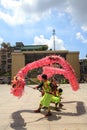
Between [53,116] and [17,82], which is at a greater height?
[17,82]

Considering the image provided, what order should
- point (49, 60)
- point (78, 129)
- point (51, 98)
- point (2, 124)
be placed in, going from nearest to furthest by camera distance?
point (78, 129)
point (2, 124)
point (51, 98)
point (49, 60)

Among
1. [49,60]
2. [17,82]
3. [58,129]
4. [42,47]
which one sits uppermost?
[42,47]

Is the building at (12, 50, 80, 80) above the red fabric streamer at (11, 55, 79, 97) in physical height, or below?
above

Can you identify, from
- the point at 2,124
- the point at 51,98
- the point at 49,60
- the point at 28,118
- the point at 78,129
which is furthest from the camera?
the point at 49,60

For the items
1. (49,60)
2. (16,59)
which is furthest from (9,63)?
(49,60)

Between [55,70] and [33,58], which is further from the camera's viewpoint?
[33,58]

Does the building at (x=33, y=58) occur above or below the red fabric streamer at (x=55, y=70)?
above

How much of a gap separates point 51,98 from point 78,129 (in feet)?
11.0

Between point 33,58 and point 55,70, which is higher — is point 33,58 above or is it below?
above

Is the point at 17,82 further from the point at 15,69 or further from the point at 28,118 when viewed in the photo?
the point at 15,69

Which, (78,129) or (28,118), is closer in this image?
(78,129)

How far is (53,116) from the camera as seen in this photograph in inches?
493

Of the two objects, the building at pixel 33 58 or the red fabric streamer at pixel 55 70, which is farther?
the building at pixel 33 58

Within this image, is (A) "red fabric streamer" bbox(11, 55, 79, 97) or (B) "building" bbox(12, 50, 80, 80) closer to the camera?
(A) "red fabric streamer" bbox(11, 55, 79, 97)
